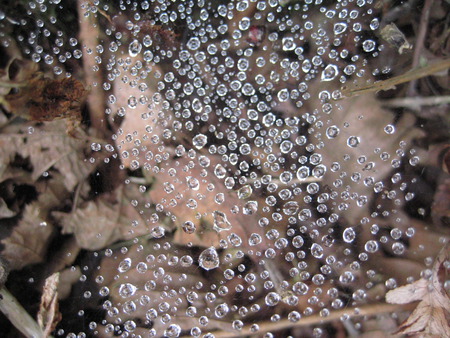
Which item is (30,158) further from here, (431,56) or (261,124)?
(431,56)

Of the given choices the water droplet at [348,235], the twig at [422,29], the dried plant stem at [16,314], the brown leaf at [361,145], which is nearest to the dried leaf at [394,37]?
the twig at [422,29]

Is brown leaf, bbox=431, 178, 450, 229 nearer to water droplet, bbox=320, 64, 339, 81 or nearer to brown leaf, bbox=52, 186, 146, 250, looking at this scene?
water droplet, bbox=320, 64, 339, 81

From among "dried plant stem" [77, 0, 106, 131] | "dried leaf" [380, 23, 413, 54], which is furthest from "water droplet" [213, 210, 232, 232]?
"dried leaf" [380, 23, 413, 54]

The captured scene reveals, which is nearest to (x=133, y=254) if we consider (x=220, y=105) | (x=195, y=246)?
(x=195, y=246)

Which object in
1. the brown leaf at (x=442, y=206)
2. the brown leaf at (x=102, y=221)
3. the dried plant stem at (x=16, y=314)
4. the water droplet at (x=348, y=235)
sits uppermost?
the brown leaf at (x=442, y=206)

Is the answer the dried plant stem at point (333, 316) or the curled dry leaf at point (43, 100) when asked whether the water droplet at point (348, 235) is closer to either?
the dried plant stem at point (333, 316)

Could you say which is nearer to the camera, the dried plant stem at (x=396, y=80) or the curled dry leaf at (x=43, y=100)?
the dried plant stem at (x=396, y=80)
